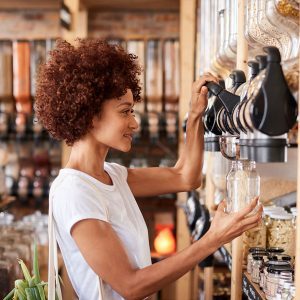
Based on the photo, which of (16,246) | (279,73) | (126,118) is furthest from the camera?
(16,246)

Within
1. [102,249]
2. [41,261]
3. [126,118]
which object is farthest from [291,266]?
[41,261]

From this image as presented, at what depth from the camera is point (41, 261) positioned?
3.99 metres

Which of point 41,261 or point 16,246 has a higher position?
point 16,246

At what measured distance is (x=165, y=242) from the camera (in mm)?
4762

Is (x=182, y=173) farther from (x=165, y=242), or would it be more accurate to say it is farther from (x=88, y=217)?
(x=165, y=242)

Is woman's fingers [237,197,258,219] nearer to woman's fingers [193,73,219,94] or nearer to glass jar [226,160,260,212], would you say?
glass jar [226,160,260,212]

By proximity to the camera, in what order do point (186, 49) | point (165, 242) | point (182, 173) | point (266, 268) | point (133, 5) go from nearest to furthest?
1. point (266, 268)
2. point (182, 173)
3. point (186, 49)
4. point (165, 242)
5. point (133, 5)

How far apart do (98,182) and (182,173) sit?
1.67ft

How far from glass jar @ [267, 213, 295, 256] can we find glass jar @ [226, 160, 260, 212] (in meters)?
0.37

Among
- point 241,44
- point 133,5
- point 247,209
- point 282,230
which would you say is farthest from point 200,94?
point 133,5

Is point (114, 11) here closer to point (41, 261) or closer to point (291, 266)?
point (41, 261)

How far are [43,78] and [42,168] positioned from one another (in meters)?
3.34

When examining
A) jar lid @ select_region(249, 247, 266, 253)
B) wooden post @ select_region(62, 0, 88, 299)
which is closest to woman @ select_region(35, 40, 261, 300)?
jar lid @ select_region(249, 247, 266, 253)

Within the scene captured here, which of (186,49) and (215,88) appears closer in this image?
(215,88)
